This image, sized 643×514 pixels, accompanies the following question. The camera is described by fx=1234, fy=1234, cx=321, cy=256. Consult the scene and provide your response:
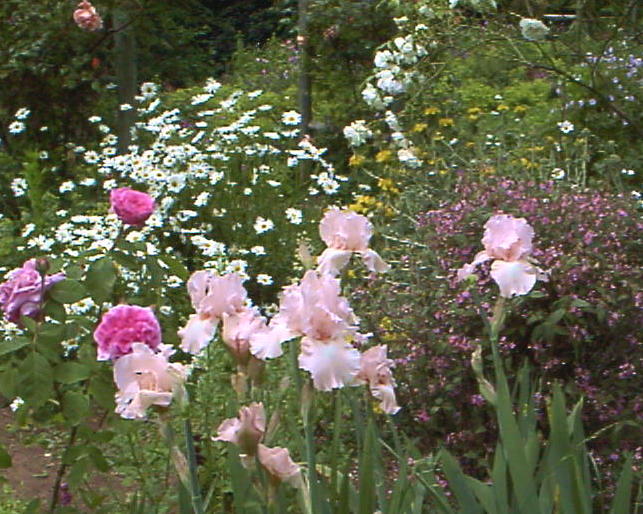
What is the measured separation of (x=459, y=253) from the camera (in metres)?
3.40

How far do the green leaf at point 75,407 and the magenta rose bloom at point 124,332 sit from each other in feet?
2.63

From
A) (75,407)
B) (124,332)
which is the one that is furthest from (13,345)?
(124,332)

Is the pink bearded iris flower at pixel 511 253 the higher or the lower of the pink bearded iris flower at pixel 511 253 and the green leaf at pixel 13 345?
the lower

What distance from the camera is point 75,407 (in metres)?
2.73

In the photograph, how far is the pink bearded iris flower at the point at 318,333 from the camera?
5.26 feet

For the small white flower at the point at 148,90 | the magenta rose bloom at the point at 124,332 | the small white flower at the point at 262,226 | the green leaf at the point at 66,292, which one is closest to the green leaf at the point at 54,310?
the green leaf at the point at 66,292

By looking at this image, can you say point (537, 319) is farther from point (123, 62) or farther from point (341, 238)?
point (123, 62)

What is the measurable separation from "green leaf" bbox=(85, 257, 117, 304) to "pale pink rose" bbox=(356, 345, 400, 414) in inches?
42.7

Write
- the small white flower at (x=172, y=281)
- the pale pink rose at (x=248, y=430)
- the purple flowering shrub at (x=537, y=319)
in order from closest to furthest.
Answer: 1. the pale pink rose at (x=248, y=430)
2. the purple flowering shrub at (x=537, y=319)
3. the small white flower at (x=172, y=281)

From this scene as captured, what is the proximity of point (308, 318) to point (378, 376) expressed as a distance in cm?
22

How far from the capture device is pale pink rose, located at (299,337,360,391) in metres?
1.60

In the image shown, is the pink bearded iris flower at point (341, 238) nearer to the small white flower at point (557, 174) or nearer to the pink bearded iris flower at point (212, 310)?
the pink bearded iris flower at point (212, 310)

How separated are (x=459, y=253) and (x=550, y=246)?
0.25 meters

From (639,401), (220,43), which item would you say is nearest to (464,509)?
(639,401)
